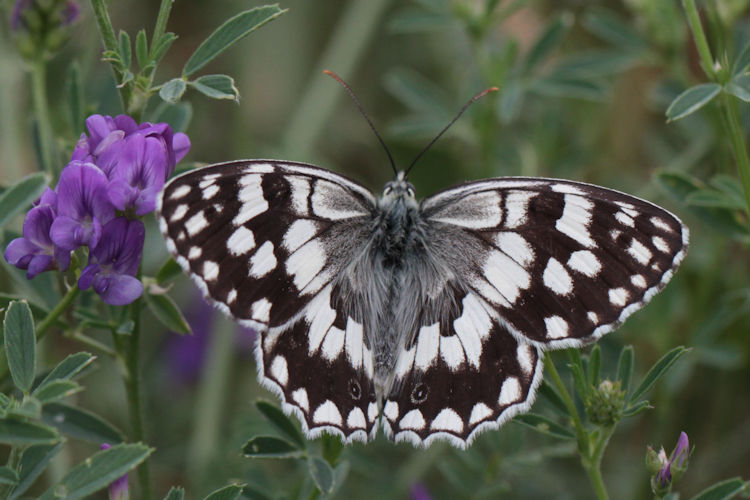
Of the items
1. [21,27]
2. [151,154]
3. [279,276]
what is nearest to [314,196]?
[279,276]

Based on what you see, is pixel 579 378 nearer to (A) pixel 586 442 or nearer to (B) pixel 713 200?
(A) pixel 586 442

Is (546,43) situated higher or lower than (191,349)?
higher

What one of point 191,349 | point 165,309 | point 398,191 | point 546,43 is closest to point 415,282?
point 398,191

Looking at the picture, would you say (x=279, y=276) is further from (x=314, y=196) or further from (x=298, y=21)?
(x=298, y=21)

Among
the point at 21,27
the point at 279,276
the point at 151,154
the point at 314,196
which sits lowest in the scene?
the point at 279,276

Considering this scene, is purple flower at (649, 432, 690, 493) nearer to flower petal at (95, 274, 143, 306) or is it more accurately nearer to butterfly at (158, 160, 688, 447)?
butterfly at (158, 160, 688, 447)

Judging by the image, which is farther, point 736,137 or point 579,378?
point 736,137

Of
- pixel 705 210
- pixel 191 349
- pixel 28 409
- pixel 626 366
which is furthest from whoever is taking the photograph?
pixel 191 349
